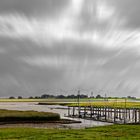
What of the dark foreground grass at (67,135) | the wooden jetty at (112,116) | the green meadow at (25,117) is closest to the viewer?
the dark foreground grass at (67,135)

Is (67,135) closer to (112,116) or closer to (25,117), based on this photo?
(25,117)

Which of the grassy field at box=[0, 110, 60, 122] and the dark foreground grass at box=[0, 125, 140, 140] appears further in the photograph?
the grassy field at box=[0, 110, 60, 122]

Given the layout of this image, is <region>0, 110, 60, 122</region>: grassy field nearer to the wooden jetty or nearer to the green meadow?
the green meadow

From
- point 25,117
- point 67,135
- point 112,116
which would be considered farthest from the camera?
point 112,116

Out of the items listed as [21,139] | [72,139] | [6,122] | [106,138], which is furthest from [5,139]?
[6,122]

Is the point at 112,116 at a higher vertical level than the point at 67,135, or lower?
lower

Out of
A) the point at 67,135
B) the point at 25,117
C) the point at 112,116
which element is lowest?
the point at 112,116

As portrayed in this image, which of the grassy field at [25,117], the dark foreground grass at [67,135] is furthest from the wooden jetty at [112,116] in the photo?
the dark foreground grass at [67,135]

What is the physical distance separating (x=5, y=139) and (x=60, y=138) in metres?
7.00

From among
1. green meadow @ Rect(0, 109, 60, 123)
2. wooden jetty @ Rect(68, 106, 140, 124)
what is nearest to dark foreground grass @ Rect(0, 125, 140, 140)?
green meadow @ Rect(0, 109, 60, 123)

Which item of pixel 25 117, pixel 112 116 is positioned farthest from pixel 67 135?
pixel 112 116

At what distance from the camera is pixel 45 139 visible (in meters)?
41.2

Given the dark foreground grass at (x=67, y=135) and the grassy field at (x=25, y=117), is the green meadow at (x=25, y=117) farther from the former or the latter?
the dark foreground grass at (x=67, y=135)

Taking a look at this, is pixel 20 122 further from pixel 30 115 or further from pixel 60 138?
pixel 60 138
